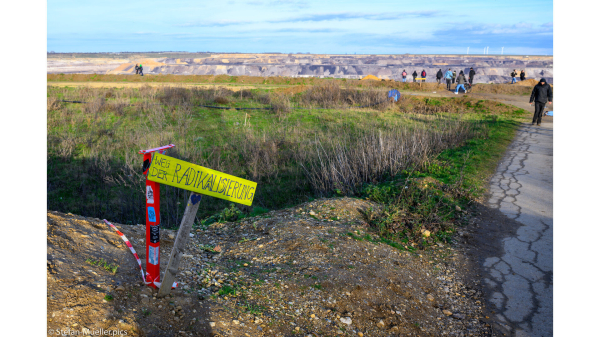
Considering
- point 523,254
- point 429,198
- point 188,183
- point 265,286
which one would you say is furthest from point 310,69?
point 188,183

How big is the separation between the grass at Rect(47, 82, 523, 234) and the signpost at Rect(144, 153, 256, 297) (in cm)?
279

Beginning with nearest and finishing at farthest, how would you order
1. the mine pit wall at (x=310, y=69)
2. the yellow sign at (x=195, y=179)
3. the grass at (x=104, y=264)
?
the yellow sign at (x=195, y=179)
the grass at (x=104, y=264)
the mine pit wall at (x=310, y=69)

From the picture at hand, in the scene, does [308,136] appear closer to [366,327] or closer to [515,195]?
[515,195]

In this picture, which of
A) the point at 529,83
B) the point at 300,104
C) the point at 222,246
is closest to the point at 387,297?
the point at 222,246

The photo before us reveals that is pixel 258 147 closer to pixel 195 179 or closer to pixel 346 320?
pixel 346 320

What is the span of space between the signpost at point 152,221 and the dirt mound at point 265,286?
0.15 metres

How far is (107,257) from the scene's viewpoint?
12.3ft

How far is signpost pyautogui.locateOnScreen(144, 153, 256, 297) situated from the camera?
289cm

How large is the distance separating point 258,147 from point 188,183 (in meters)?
9.77

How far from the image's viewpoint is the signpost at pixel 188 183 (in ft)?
9.49

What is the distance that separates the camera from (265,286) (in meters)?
3.93

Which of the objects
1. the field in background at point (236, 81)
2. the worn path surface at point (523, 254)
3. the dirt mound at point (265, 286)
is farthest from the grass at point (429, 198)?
the field in background at point (236, 81)

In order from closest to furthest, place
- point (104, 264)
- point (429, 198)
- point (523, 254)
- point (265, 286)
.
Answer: point (104, 264), point (265, 286), point (523, 254), point (429, 198)

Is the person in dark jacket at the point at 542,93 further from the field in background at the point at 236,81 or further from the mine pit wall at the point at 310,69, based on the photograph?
the mine pit wall at the point at 310,69
